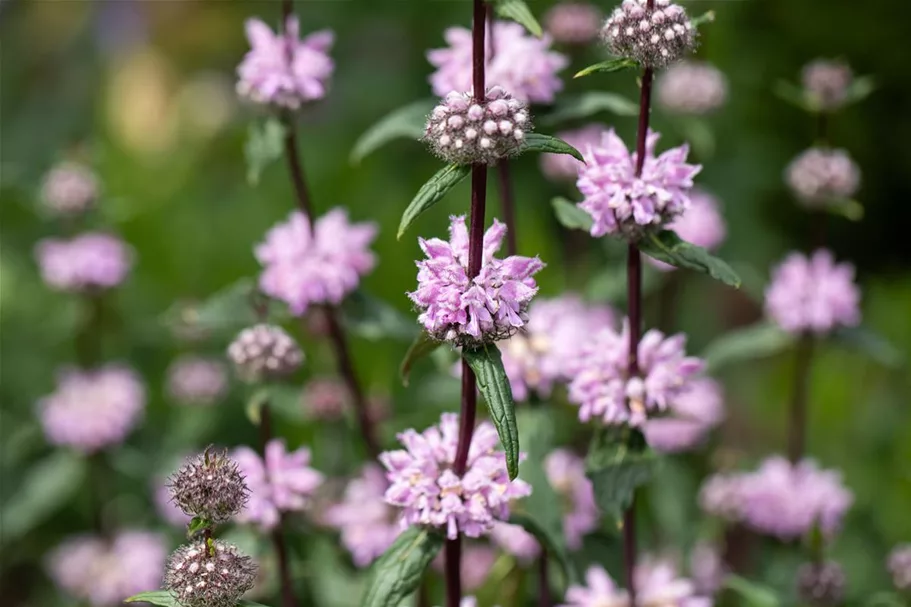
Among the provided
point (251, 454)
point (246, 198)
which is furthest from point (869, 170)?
point (251, 454)

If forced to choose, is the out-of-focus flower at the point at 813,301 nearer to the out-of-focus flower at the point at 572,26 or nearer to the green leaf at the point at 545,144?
the out-of-focus flower at the point at 572,26

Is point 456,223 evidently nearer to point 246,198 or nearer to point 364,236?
point 364,236

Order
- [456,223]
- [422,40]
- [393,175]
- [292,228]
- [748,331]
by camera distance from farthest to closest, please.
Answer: [422,40]
[393,175]
[748,331]
[292,228]
[456,223]

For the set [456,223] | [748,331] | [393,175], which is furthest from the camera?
[393,175]

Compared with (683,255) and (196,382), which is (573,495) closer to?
(683,255)

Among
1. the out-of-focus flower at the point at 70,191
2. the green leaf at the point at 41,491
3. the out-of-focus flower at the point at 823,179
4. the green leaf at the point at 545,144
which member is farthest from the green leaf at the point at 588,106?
the green leaf at the point at 41,491

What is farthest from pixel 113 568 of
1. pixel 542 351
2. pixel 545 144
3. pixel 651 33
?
pixel 651 33
